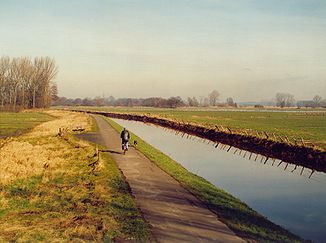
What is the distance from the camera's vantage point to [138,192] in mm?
15602

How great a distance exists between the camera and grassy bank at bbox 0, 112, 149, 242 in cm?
1075

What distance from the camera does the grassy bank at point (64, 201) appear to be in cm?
1075

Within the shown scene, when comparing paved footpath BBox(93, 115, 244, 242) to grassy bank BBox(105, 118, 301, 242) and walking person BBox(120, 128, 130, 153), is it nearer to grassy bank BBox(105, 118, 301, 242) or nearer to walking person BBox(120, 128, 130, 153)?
grassy bank BBox(105, 118, 301, 242)

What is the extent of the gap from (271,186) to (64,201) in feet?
38.7

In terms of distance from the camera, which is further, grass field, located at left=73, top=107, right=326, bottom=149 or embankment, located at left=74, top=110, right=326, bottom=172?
grass field, located at left=73, top=107, right=326, bottom=149

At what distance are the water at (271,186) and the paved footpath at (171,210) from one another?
321cm

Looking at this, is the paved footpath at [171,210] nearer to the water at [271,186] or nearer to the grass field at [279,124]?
the water at [271,186]

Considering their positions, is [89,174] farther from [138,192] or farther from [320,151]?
[320,151]

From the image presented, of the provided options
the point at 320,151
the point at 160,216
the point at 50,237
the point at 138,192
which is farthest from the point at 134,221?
the point at 320,151

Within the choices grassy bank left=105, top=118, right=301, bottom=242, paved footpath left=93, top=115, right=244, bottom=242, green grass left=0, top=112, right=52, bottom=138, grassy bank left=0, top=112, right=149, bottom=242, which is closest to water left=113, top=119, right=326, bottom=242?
grassy bank left=105, top=118, right=301, bottom=242

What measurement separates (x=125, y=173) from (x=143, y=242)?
32.7 feet

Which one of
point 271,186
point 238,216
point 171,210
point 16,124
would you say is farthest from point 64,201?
point 16,124

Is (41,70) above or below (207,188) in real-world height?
above

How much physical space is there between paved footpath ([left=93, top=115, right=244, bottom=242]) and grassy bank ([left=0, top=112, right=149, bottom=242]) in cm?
50
